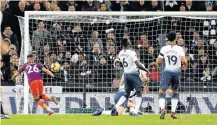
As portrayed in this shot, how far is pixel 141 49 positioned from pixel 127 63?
3.93m

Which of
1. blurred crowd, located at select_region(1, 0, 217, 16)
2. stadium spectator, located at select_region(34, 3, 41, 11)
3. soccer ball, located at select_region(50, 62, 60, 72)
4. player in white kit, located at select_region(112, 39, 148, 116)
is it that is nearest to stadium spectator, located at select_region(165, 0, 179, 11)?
blurred crowd, located at select_region(1, 0, 217, 16)

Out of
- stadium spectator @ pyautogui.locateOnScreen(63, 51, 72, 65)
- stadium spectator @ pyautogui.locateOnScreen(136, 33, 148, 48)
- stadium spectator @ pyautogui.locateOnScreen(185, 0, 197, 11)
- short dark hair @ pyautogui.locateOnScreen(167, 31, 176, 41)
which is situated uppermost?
stadium spectator @ pyautogui.locateOnScreen(185, 0, 197, 11)

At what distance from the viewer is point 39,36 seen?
83.2 feet

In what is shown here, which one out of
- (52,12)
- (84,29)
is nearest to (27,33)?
(52,12)

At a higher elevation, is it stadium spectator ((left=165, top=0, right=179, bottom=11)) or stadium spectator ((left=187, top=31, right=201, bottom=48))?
stadium spectator ((left=165, top=0, right=179, bottom=11))

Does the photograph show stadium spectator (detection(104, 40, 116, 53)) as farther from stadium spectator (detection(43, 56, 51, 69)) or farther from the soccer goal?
stadium spectator (detection(43, 56, 51, 69))

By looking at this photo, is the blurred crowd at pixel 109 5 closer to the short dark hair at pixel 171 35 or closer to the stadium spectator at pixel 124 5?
the stadium spectator at pixel 124 5

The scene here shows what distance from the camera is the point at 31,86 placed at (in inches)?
923

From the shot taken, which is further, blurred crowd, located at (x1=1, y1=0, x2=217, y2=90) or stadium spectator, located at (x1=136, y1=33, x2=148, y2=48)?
stadium spectator, located at (x1=136, y1=33, x2=148, y2=48)

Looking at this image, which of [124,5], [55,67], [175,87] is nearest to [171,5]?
[124,5]

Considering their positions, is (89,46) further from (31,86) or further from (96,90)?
(31,86)

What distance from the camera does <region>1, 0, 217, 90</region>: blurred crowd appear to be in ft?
83.4

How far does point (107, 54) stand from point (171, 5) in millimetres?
3256

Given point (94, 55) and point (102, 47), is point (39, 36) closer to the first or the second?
point (94, 55)
